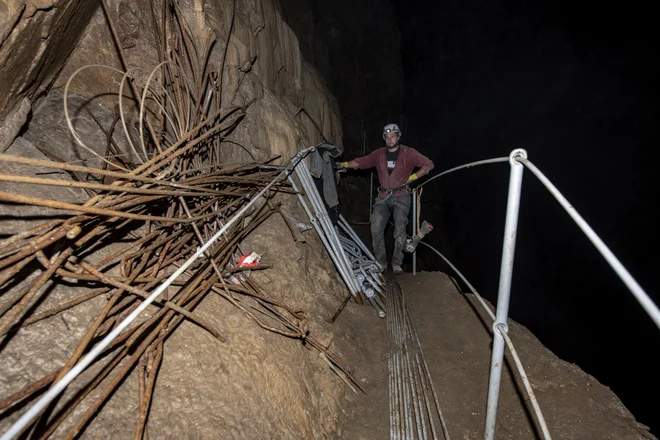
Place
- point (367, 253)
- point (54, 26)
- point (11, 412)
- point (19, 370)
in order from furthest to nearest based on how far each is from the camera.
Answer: point (367, 253), point (54, 26), point (19, 370), point (11, 412)

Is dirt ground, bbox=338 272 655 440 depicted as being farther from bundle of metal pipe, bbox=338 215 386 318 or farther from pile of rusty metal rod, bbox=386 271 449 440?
bundle of metal pipe, bbox=338 215 386 318

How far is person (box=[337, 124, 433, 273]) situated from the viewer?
4992 millimetres

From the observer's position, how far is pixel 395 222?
502 cm

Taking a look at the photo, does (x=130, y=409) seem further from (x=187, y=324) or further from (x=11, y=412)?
(x=187, y=324)

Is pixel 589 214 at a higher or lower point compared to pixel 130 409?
higher

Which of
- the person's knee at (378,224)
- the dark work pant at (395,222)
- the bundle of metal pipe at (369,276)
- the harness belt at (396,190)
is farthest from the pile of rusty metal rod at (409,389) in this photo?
the harness belt at (396,190)

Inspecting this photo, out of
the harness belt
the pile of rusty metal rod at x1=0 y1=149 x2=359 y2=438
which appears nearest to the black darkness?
the harness belt

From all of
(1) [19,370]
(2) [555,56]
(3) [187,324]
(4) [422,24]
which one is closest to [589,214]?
(2) [555,56]

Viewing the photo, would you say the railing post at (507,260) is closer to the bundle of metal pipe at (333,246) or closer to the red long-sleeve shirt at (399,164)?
the bundle of metal pipe at (333,246)

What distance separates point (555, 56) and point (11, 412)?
35.0 ft

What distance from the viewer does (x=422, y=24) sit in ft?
33.9

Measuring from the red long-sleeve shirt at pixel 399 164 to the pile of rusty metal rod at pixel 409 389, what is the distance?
2417mm

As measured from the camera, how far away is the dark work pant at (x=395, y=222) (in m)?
5.00

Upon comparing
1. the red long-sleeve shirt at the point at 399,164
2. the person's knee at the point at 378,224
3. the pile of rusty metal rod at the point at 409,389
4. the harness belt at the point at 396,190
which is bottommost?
the pile of rusty metal rod at the point at 409,389
